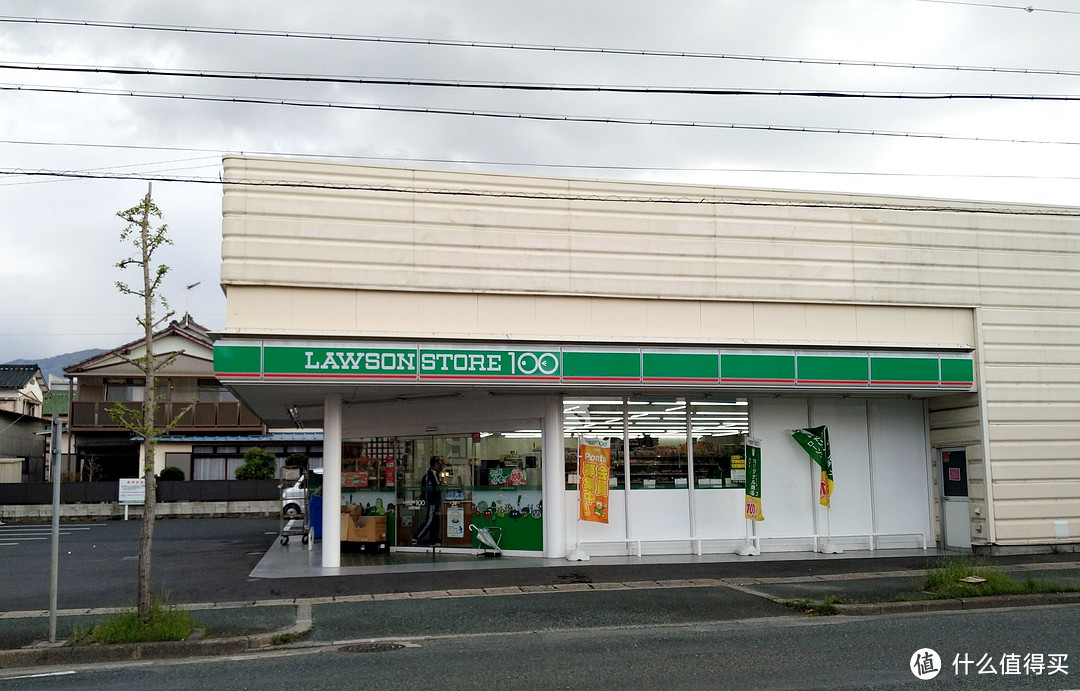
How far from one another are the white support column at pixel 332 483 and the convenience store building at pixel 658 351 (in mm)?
41

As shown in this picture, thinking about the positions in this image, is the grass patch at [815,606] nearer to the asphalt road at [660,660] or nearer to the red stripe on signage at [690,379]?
the asphalt road at [660,660]

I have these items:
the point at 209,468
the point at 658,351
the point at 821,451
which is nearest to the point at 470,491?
the point at 658,351

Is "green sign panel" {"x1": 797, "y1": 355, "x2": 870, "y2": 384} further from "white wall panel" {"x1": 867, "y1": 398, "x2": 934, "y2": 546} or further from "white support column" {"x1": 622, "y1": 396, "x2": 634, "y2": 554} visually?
"white support column" {"x1": 622, "y1": 396, "x2": 634, "y2": 554}

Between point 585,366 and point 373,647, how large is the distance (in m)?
7.13

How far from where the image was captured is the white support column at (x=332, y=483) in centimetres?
1617

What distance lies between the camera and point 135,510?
105 feet

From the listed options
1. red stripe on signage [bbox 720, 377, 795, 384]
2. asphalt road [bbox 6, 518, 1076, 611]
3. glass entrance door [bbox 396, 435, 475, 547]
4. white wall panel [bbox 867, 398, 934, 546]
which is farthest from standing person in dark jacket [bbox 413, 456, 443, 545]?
white wall panel [bbox 867, 398, 934, 546]

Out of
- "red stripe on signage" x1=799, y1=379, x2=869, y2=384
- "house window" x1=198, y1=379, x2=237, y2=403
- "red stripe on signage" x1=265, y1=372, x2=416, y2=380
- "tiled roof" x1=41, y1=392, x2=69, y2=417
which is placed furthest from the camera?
"tiled roof" x1=41, y1=392, x2=69, y2=417

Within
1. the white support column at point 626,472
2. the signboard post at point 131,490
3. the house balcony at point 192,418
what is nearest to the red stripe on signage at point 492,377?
the white support column at point 626,472

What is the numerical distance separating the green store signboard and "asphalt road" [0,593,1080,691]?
5.37m

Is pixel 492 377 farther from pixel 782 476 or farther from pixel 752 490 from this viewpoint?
pixel 782 476

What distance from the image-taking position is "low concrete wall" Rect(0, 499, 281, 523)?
1216 inches

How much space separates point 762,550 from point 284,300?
33.0ft

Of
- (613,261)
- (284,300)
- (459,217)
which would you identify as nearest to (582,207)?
(613,261)
